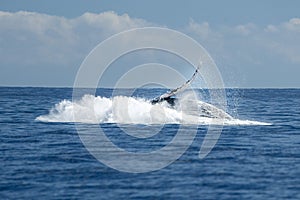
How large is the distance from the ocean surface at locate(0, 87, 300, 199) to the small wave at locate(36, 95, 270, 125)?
3.0 inches

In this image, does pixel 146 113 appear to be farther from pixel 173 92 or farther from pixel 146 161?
pixel 146 161

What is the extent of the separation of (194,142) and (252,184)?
1135 cm

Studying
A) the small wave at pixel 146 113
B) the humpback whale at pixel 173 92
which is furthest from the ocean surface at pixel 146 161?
the humpback whale at pixel 173 92

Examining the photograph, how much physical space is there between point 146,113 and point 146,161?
1708cm

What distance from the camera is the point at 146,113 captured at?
4359 centimetres

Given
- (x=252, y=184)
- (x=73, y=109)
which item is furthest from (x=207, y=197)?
(x=73, y=109)

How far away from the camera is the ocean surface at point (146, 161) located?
2077 cm

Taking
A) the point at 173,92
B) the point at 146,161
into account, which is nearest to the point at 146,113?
the point at 173,92

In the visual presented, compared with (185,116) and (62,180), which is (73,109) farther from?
(62,180)

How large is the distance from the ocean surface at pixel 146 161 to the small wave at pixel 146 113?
0.08m

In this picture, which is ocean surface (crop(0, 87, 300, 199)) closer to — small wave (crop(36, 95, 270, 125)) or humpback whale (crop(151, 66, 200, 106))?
small wave (crop(36, 95, 270, 125))

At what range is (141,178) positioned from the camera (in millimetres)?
22953

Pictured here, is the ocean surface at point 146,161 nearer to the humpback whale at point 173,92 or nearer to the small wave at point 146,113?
the small wave at point 146,113

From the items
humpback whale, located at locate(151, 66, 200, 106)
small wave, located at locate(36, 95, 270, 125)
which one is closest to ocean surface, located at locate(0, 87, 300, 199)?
small wave, located at locate(36, 95, 270, 125)
